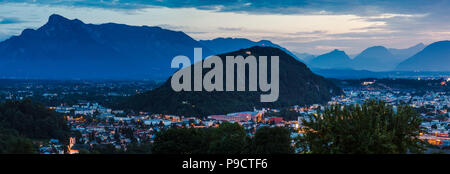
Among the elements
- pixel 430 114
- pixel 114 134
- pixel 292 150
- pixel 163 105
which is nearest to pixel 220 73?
pixel 163 105

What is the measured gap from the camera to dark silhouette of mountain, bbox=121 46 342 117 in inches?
2972

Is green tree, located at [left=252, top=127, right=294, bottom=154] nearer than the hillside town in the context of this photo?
Yes

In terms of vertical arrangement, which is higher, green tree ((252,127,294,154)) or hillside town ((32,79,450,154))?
green tree ((252,127,294,154))

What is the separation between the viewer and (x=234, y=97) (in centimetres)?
8556

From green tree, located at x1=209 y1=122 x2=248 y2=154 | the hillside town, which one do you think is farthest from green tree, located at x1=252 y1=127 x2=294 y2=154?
the hillside town

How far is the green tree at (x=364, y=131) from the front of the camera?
1535 cm

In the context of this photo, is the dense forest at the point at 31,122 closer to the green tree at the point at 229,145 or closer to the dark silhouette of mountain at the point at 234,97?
the dark silhouette of mountain at the point at 234,97

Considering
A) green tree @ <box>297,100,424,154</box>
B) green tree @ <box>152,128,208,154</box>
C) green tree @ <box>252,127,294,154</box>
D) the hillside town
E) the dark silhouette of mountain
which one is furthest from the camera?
the dark silhouette of mountain

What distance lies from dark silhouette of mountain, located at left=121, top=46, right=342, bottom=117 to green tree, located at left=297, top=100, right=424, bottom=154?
54337 mm

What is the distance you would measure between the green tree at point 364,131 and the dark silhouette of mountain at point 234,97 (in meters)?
54.3

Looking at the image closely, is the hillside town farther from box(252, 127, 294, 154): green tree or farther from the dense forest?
box(252, 127, 294, 154): green tree

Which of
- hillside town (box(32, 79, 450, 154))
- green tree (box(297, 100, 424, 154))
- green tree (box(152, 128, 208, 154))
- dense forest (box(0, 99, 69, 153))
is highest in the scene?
green tree (box(297, 100, 424, 154))

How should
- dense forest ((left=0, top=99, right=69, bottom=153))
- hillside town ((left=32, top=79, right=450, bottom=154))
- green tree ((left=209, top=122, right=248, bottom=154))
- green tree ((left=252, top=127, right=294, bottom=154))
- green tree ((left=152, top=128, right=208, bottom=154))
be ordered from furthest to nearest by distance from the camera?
1. dense forest ((left=0, top=99, right=69, bottom=153))
2. hillside town ((left=32, top=79, right=450, bottom=154))
3. green tree ((left=152, top=128, right=208, bottom=154))
4. green tree ((left=252, top=127, right=294, bottom=154))
5. green tree ((left=209, top=122, right=248, bottom=154))

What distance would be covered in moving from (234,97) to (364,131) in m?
70.0
